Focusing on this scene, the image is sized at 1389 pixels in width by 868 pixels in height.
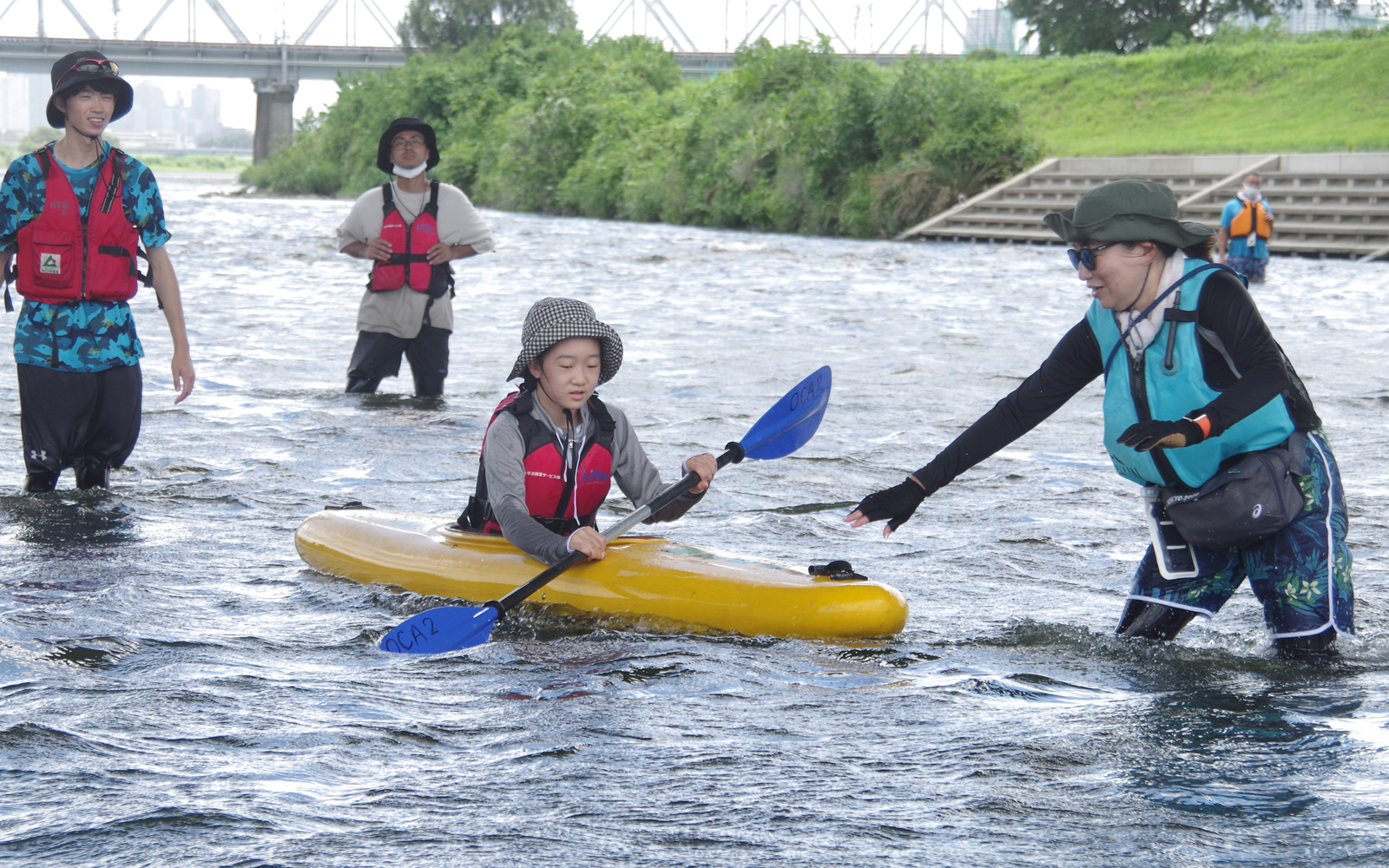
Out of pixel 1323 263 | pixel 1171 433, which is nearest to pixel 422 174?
pixel 1171 433

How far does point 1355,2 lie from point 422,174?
153 feet

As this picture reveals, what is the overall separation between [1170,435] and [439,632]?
185cm

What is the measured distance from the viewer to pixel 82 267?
16.1 feet

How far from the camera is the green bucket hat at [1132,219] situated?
3.23 meters

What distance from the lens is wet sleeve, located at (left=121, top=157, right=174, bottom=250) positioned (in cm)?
493

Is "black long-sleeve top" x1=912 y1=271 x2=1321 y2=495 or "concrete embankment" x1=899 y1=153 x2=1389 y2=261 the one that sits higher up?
"concrete embankment" x1=899 y1=153 x2=1389 y2=261

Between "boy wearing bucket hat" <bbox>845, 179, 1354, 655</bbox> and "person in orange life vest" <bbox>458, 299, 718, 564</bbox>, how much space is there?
125 cm

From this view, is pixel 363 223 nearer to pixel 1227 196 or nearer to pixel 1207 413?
pixel 1207 413

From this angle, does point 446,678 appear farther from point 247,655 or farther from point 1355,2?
point 1355,2

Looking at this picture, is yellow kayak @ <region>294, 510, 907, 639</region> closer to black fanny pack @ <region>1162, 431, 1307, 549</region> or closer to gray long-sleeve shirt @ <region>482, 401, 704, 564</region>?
gray long-sleeve shirt @ <region>482, 401, 704, 564</region>

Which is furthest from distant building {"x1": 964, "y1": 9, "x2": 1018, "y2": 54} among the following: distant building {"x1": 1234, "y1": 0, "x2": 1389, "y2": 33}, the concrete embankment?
the concrete embankment

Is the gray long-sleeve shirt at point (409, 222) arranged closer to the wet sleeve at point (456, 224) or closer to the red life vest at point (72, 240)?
the wet sleeve at point (456, 224)

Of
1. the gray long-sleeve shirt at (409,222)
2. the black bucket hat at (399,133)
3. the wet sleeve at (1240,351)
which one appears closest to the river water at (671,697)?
the gray long-sleeve shirt at (409,222)

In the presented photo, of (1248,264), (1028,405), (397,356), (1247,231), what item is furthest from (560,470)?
(1248,264)
